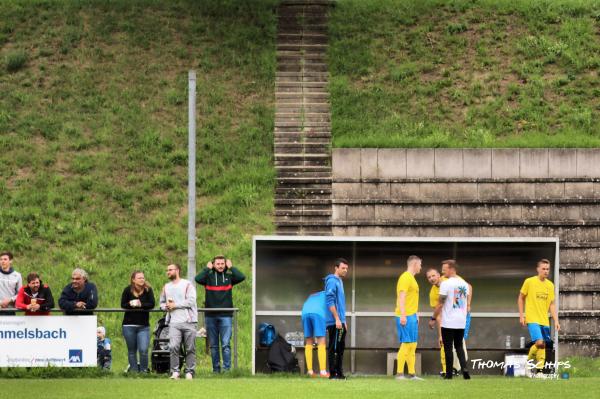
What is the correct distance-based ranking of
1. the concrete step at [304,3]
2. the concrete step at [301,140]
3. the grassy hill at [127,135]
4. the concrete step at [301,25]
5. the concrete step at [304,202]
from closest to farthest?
1. the grassy hill at [127,135]
2. the concrete step at [304,202]
3. the concrete step at [301,140]
4. the concrete step at [301,25]
5. the concrete step at [304,3]

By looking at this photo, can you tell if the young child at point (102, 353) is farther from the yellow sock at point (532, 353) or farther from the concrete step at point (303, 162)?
the concrete step at point (303, 162)

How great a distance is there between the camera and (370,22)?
4303 cm

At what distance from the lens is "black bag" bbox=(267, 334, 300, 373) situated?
24266mm

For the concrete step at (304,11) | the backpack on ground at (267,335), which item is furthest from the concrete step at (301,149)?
the backpack on ground at (267,335)

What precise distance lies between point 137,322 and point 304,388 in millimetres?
4395

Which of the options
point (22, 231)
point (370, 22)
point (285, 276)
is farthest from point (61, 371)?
point (370, 22)

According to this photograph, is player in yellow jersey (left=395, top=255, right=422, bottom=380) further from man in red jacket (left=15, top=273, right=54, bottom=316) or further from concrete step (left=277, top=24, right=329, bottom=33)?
concrete step (left=277, top=24, right=329, bottom=33)

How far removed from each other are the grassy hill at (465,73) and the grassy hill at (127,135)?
240cm

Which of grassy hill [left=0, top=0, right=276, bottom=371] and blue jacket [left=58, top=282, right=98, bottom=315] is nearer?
blue jacket [left=58, top=282, right=98, bottom=315]

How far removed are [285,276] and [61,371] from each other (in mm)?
4223

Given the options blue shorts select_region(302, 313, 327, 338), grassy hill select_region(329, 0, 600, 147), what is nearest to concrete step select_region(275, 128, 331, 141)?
grassy hill select_region(329, 0, 600, 147)

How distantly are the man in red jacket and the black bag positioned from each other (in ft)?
12.3

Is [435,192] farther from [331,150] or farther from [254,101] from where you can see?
[254,101]

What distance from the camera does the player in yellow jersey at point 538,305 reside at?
934 inches
